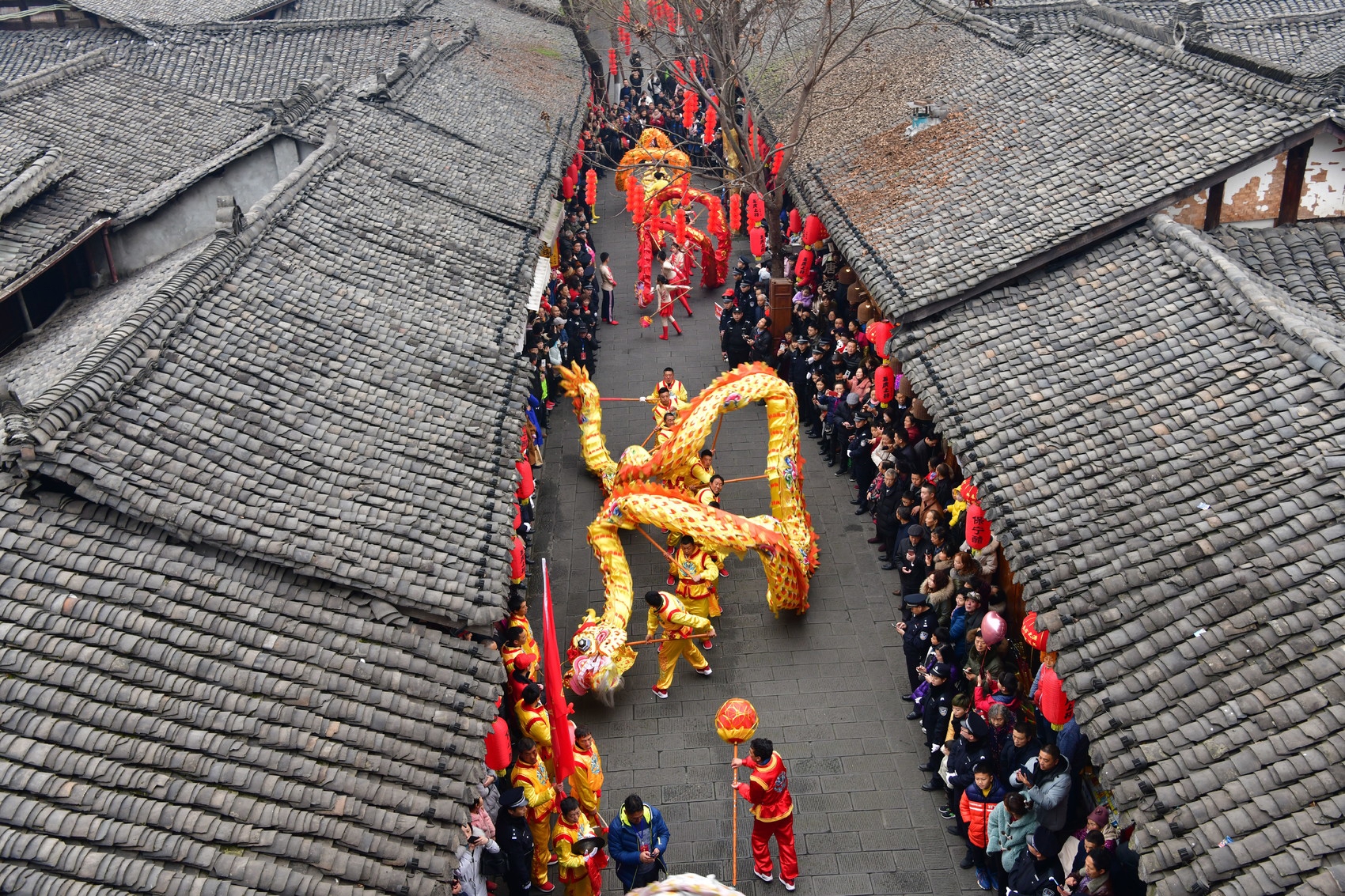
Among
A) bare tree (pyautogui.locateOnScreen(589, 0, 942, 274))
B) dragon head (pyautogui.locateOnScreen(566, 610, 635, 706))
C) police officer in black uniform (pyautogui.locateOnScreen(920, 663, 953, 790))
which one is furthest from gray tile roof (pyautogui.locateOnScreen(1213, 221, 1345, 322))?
bare tree (pyautogui.locateOnScreen(589, 0, 942, 274))

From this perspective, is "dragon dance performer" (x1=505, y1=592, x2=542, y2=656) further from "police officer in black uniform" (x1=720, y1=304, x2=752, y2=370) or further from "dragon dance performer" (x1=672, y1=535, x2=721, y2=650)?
"police officer in black uniform" (x1=720, y1=304, x2=752, y2=370)

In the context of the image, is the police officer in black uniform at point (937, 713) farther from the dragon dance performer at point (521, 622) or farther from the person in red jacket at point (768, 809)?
the dragon dance performer at point (521, 622)

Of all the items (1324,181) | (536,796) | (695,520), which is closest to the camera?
(536,796)

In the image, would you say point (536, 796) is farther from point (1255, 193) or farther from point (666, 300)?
point (666, 300)

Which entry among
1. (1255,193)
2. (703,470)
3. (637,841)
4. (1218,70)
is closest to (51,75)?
(703,470)

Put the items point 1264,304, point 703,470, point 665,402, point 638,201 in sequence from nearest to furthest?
point 1264,304 → point 703,470 → point 665,402 → point 638,201

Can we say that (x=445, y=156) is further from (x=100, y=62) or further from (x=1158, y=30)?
(x=1158, y=30)
